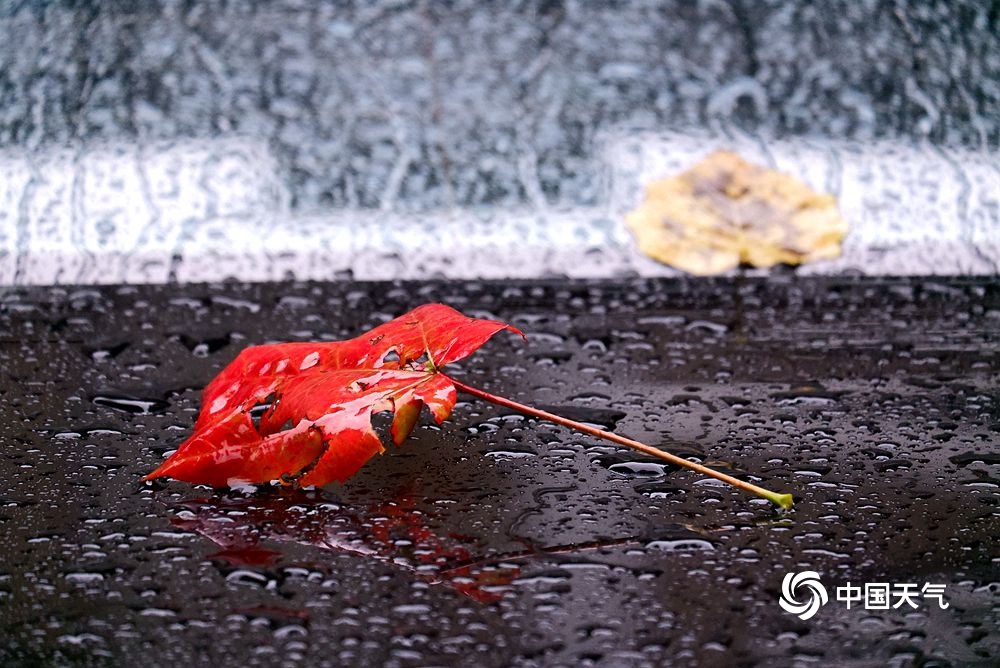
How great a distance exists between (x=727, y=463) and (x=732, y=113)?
80cm

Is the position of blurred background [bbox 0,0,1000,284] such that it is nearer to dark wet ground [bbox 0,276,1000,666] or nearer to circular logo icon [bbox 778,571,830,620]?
dark wet ground [bbox 0,276,1000,666]

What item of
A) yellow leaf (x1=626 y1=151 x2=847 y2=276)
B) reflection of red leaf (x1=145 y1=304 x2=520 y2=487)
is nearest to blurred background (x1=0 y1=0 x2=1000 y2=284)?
yellow leaf (x1=626 y1=151 x2=847 y2=276)

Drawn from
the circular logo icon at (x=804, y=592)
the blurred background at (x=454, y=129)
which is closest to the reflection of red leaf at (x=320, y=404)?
the circular logo icon at (x=804, y=592)

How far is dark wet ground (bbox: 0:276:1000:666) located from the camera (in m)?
0.57

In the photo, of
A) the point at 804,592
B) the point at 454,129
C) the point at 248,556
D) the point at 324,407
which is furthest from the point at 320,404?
the point at 454,129

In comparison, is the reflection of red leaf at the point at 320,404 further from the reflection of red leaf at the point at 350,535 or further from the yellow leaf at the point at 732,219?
the yellow leaf at the point at 732,219

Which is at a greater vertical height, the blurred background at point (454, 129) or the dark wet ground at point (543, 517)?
the blurred background at point (454, 129)

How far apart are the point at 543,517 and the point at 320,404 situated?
0.57 feet

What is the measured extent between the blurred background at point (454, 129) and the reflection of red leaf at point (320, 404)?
1.99 ft

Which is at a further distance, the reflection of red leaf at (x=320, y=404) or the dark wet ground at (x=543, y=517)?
the reflection of red leaf at (x=320, y=404)

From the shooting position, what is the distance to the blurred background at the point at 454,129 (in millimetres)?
1422

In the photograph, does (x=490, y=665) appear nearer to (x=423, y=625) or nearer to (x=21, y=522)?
(x=423, y=625)

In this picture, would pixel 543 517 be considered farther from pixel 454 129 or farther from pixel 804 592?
pixel 454 129

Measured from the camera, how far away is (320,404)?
74cm
